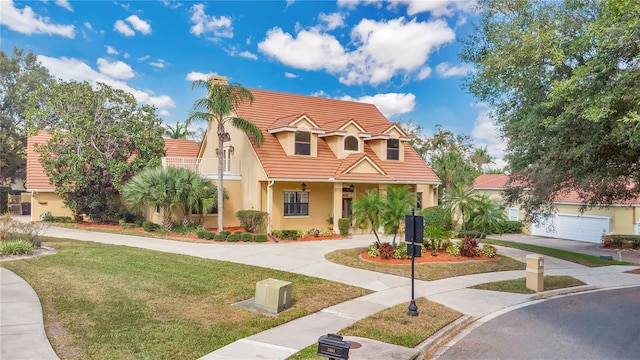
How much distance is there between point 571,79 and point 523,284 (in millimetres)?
8288

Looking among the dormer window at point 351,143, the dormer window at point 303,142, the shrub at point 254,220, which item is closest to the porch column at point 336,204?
the dormer window at point 303,142

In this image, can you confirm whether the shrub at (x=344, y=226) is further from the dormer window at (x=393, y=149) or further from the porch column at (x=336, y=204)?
the dormer window at (x=393, y=149)

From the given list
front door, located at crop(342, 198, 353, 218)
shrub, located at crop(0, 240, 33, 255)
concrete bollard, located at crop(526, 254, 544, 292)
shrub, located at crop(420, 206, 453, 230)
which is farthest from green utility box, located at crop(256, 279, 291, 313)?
shrub, located at crop(420, 206, 453, 230)

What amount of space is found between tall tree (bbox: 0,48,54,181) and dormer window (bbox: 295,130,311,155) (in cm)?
2940

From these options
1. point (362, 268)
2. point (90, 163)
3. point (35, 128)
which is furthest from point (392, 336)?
point (35, 128)

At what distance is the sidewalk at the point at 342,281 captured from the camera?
6805 mm

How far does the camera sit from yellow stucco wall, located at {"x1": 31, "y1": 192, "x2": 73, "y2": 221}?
→ 25328 mm

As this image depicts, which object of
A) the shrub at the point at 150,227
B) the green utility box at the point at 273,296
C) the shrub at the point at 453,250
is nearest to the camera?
the green utility box at the point at 273,296

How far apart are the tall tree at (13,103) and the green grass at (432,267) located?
37.3 meters

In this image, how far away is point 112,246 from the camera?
1602 cm

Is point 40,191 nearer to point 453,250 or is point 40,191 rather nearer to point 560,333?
point 453,250

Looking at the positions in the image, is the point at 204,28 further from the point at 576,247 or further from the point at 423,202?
the point at 576,247

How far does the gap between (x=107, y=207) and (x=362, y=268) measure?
59.3 ft

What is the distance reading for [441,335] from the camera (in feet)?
26.0
